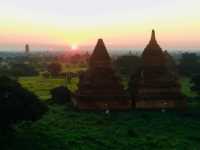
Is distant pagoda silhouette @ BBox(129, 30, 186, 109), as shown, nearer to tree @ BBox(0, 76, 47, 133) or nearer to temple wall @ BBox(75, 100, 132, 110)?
temple wall @ BBox(75, 100, 132, 110)

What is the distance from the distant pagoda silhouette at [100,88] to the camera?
3278 centimetres

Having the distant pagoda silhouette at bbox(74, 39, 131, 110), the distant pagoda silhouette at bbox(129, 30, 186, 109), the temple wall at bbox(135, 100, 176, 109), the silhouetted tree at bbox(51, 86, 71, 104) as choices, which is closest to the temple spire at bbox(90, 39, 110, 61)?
the distant pagoda silhouette at bbox(74, 39, 131, 110)

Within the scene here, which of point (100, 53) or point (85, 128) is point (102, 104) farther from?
point (85, 128)

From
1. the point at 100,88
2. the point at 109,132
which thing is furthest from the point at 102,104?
the point at 109,132

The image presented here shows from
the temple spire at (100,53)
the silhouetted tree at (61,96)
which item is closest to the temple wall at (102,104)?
the temple spire at (100,53)

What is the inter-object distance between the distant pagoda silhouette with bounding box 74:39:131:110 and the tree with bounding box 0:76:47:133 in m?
6.92

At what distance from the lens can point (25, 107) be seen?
81.2 feet

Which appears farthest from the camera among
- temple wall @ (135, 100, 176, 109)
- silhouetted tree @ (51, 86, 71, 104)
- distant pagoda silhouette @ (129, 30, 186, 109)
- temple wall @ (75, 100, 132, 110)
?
silhouetted tree @ (51, 86, 71, 104)

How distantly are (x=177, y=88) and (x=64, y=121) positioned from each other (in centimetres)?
1064

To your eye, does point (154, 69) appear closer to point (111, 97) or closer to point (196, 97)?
point (111, 97)

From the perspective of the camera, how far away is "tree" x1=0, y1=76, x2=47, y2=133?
23428mm

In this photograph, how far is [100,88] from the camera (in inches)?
1305

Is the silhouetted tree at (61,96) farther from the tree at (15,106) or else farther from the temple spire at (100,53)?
the tree at (15,106)

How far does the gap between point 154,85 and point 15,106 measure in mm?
13610
